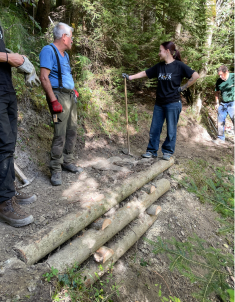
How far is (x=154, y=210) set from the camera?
3.95 metres

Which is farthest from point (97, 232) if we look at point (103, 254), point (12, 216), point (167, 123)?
point (167, 123)

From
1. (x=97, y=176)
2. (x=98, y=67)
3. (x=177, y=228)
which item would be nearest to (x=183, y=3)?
(x=98, y=67)

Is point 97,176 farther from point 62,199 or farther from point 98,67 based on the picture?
point 98,67

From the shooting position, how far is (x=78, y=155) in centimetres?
523

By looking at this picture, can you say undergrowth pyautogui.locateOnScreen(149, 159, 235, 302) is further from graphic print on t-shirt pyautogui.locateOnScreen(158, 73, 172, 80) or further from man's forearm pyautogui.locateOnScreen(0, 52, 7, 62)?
graphic print on t-shirt pyautogui.locateOnScreen(158, 73, 172, 80)

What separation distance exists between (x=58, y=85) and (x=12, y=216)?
215 cm

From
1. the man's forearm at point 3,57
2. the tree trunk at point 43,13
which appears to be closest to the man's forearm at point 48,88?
the man's forearm at point 3,57

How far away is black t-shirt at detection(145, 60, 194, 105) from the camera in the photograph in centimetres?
466

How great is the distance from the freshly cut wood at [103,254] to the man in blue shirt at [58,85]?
1.42m

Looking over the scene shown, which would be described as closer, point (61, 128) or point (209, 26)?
point (61, 128)

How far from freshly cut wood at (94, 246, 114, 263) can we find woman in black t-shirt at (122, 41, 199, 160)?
9.18ft

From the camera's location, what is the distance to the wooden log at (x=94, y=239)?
2.36 metres

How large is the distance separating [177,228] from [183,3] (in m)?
6.89

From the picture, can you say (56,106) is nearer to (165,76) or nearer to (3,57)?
(3,57)
